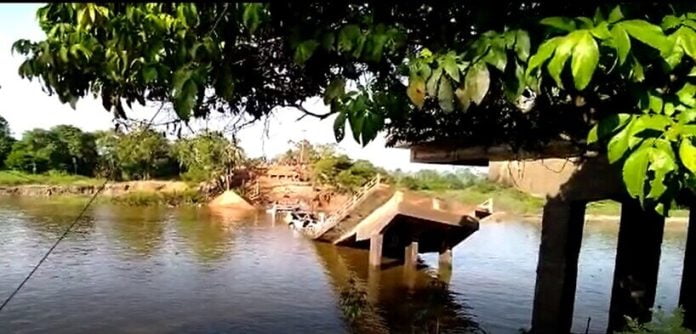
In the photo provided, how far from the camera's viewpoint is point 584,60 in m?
1.55

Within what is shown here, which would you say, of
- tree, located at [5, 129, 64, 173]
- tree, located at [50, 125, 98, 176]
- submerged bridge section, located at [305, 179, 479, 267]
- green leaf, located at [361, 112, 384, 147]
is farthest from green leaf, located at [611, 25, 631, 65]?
tree, located at [5, 129, 64, 173]

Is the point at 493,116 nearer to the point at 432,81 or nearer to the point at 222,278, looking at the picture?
the point at 432,81

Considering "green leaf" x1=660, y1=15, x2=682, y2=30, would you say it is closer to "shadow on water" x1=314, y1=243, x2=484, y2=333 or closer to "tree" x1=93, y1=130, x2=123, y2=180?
"tree" x1=93, y1=130, x2=123, y2=180

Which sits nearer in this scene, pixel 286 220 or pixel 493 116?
pixel 493 116

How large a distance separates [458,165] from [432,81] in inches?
289

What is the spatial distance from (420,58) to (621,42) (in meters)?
0.62

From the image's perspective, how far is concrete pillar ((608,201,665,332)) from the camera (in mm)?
7832

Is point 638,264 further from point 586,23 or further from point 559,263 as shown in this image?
point 586,23

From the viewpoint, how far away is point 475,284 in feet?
67.3

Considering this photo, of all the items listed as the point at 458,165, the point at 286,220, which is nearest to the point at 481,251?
the point at 286,220

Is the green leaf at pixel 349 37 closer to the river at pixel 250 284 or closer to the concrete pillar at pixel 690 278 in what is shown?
the concrete pillar at pixel 690 278

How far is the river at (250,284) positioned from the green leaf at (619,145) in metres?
8.31

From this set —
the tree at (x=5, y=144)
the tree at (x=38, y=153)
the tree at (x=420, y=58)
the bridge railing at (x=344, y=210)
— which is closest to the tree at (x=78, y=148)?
the tree at (x=38, y=153)

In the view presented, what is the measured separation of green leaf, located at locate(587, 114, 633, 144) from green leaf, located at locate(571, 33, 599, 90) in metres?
0.35
